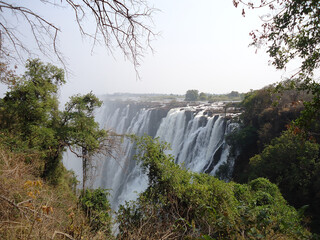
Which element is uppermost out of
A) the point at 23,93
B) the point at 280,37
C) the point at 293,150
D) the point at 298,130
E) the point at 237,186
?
the point at 280,37

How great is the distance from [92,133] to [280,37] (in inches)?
319

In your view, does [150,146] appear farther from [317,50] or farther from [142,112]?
[142,112]

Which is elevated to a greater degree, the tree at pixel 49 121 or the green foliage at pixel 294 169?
the tree at pixel 49 121

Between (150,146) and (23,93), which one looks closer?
(150,146)

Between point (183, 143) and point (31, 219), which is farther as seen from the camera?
point (183, 143)

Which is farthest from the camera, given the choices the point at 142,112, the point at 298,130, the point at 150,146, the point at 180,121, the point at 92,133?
the point at 142,112

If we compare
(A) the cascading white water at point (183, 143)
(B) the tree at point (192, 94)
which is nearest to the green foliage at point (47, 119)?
(A) the cascading white water at point (183, 143)

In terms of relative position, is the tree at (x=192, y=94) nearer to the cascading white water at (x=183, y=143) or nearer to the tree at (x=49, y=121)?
the cascading white water at (x=183, y=143)

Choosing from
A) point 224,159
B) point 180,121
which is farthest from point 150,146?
point 180,121

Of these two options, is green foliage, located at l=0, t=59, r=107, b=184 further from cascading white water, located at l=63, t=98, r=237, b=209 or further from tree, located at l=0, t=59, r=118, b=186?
cascading white water, located at l=63, t=98, r=237, b=209

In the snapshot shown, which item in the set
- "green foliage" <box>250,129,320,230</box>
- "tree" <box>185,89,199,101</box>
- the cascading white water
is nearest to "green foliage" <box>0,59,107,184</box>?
the cascading white water

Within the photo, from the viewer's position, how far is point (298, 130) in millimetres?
2889

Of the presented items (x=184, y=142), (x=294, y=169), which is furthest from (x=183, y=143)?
(x=294, y=169)

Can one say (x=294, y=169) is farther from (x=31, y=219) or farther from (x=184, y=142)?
(x=31, y=219)
